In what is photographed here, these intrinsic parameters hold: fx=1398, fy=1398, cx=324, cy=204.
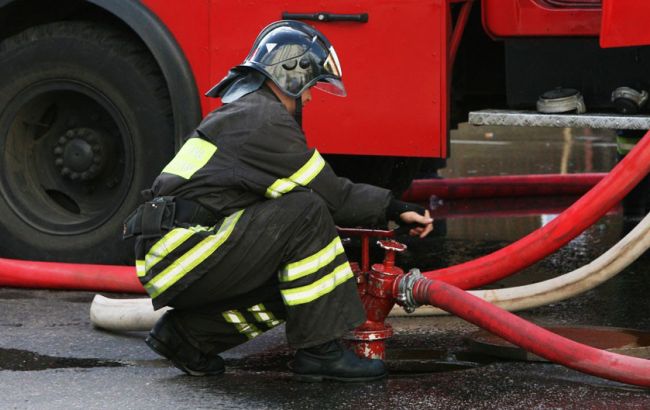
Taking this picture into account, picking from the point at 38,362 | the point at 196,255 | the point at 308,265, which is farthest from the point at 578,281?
the point at 38,362

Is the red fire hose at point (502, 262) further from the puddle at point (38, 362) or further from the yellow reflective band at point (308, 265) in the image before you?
the yellow reflective band at point (308, 265)

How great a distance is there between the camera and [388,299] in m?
4.42

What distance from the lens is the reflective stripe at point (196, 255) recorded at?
4.18m

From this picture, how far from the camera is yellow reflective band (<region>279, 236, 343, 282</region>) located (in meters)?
4.18

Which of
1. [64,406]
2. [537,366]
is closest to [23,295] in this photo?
[64,406]

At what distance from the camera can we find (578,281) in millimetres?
4875

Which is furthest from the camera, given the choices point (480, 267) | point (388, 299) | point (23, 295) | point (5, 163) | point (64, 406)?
point (5, 163)

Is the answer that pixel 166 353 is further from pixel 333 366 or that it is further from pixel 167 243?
pixel 333 366

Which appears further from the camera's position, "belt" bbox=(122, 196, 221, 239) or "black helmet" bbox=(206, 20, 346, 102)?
"black helmet" bbox=(206, 20, 346, 102)

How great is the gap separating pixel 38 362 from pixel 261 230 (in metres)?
0.98

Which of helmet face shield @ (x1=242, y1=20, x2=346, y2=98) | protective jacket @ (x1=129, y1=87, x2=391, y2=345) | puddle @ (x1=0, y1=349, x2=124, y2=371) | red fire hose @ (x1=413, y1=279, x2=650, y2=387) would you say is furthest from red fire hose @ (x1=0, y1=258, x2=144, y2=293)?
red fire hose @ (x1=413, y1=279, x2=650, y2=387)

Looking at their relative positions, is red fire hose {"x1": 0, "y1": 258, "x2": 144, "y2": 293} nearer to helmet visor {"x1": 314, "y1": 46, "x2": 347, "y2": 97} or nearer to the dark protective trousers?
the dark protective trousers

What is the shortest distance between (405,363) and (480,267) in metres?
0.63

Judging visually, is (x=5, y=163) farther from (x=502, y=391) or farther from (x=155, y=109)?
(x=502, y=391)
